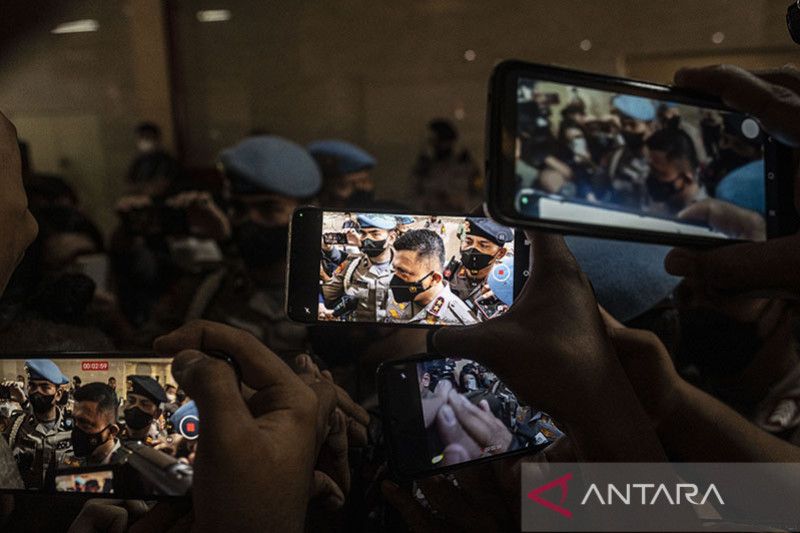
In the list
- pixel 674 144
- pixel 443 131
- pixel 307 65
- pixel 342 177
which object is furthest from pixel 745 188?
pixel 307 65

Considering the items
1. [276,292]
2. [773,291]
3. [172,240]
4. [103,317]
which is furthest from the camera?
[172,240]

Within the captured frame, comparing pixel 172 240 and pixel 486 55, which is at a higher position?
pixel 486 55

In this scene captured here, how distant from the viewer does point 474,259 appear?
74cm

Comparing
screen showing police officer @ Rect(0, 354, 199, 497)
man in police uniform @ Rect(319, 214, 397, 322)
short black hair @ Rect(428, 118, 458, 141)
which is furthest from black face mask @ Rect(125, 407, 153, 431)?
short black hair @ Rect(428, 118, 458, 141)

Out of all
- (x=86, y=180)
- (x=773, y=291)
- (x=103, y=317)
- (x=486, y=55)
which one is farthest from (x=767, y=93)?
(x=86, y=180)

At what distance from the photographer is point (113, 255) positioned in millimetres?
1902

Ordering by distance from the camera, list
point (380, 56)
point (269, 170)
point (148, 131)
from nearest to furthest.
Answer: point (269, 170)
point (148, 131)
point (380, 56)

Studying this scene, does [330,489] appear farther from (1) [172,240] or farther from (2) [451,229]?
(1) [172,240]

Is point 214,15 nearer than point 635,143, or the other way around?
point 635,143

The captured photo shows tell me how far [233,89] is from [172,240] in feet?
7.46

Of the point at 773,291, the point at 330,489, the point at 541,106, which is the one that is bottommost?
the point at 330,489

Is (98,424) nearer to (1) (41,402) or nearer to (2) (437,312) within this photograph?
(1) (41,402)

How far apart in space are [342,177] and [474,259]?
3.87 feet

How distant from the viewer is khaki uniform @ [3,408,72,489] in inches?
24.2
